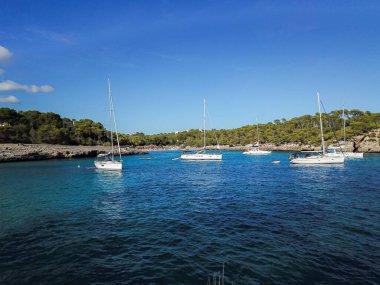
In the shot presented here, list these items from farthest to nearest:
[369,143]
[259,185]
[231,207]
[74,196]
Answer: [369,143] → [259,185] → [74,196] → [231,207]

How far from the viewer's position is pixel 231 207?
23.9 metres

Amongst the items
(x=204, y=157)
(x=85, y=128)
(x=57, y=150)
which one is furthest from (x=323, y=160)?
(x=85, y=128)

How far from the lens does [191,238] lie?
16.2 m

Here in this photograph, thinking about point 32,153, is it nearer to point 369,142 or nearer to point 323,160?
point 323,160

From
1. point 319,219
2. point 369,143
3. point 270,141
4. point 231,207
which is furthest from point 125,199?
point 270,141

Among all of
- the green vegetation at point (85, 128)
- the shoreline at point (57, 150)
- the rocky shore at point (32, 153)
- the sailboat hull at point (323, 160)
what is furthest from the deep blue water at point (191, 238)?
the green vegetation at point (85, 128)

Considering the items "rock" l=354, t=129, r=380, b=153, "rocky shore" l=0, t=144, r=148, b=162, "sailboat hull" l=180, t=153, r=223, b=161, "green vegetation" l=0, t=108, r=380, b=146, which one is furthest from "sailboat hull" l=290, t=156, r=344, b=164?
"rocky shore" l=0, t=144, r=148, b=162

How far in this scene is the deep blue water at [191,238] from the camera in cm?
1173

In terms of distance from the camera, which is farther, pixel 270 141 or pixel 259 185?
pixel 270 141

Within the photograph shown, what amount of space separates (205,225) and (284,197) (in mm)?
12731

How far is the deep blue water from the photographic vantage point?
11.7 m

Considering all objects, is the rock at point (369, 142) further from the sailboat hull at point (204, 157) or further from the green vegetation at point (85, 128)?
the sailboat hull at point (204, 157)

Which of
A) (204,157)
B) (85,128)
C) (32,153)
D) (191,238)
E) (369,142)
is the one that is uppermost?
(85,128)

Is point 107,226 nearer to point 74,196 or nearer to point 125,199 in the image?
point 125,199
